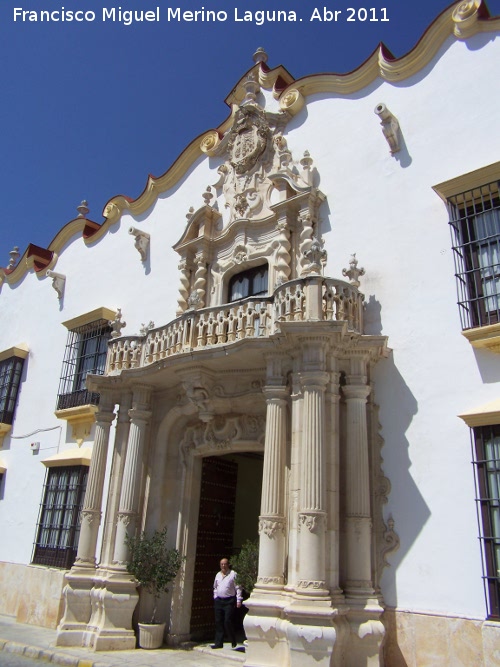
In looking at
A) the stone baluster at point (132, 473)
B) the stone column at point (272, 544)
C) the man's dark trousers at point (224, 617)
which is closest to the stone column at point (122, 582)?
the stone baluster at point (132, 473)

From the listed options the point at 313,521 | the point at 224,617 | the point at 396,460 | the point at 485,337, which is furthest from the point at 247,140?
the point at 224,617

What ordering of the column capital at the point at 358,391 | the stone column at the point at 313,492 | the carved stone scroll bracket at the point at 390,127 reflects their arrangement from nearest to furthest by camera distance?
the stone column at the point at 313,492 < the column capital at the point at 358,391 < the carved stone scroll bracket at the point at 390,127

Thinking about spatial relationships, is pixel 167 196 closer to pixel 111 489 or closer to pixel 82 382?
pixel 82 382

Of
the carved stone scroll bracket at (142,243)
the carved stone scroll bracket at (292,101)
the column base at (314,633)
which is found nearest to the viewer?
the column base at (314,633)

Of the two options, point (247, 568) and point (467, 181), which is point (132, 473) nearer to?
point (247, 568)

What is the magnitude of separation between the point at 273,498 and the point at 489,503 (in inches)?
111

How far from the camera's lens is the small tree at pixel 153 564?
9500 mm

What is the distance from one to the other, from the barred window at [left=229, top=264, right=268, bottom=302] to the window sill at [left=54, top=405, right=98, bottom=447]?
162 inches

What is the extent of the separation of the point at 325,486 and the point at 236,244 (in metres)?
5.78

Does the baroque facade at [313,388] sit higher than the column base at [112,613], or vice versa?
the baroque facade at [313,388]

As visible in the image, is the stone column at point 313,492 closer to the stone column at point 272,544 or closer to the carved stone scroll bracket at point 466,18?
the stone column at point 272,544

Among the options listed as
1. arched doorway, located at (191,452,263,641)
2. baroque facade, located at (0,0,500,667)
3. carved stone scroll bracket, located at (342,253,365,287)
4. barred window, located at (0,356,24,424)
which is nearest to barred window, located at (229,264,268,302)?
baroque facade, located at (0,0,500,667)

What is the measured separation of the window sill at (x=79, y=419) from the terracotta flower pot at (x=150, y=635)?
4.99m

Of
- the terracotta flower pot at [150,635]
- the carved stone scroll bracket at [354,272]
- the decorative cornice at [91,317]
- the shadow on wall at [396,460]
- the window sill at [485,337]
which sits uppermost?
the decorative cornice at [91,317]
